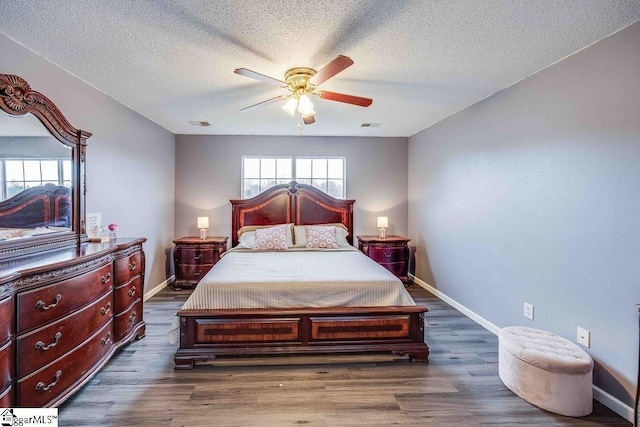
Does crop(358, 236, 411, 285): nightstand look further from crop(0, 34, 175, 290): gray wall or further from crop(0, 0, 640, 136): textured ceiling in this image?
crop(0, 34, 175, 290): gray wall

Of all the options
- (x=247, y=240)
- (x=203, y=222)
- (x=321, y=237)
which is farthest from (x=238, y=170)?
(x=321, y=237)

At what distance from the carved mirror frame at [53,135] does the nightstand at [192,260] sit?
1.91m

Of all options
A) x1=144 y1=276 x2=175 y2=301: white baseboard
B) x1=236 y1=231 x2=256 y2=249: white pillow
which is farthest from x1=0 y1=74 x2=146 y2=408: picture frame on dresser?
x1=236 y1=231 x2=256 y2=249: white pillow

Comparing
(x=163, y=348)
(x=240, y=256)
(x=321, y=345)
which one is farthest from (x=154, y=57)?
(x=321, y=345)

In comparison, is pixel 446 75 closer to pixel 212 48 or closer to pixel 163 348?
pixel 212 48

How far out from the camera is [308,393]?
2.26 metres

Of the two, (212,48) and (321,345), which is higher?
(212,48)

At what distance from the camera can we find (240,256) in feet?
12.7

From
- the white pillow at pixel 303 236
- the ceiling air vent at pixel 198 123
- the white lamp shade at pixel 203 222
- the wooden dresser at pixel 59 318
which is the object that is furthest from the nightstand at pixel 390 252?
the wooden dresser at pixel 59 318

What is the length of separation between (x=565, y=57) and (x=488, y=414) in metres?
2.64

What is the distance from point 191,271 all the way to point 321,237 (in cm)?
202

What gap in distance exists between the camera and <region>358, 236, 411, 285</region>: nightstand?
4.94 meters

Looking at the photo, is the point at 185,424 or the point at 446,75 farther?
the point at 446,75

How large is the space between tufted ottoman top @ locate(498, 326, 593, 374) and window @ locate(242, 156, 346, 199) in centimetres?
350
